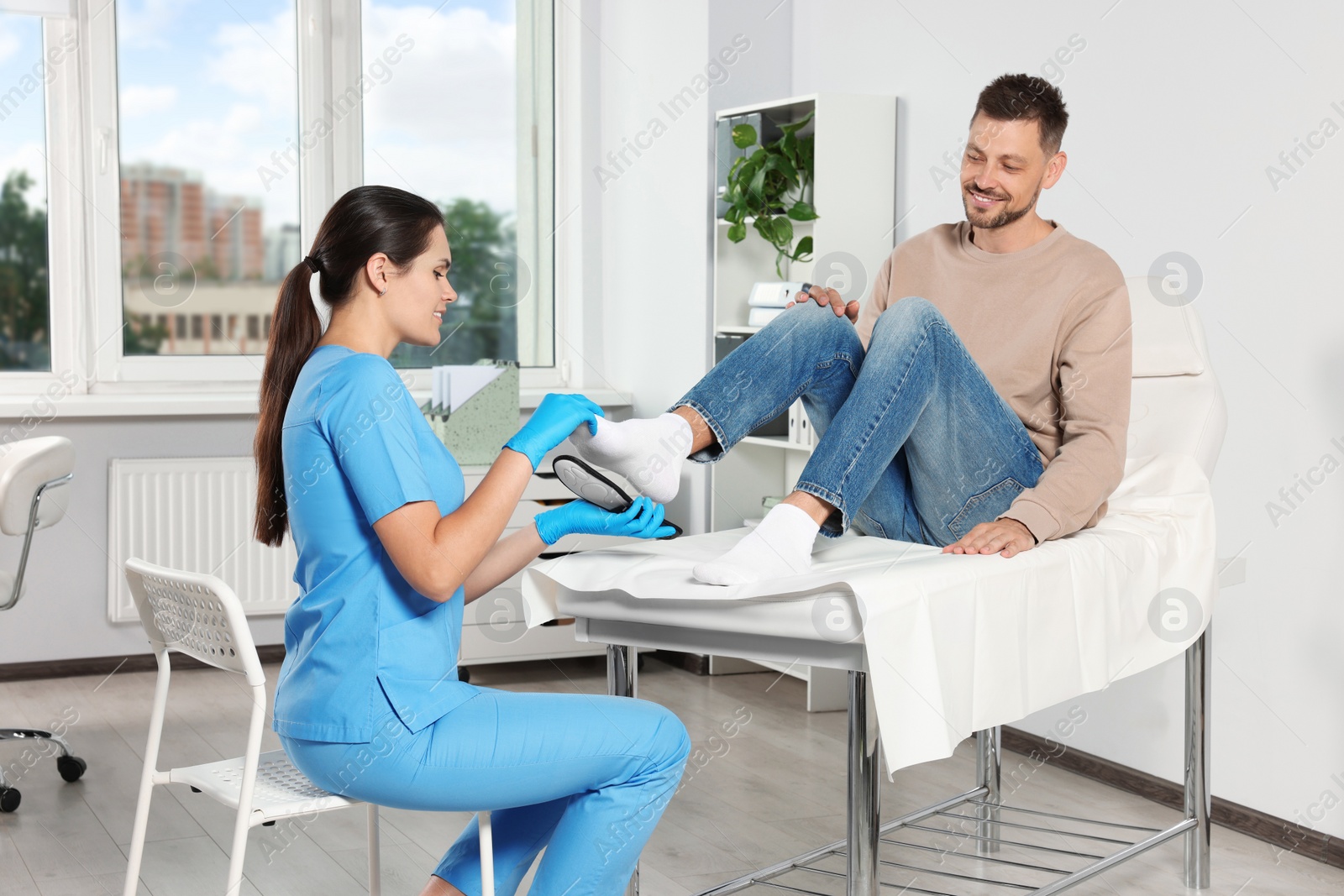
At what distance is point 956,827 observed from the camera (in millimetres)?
2314

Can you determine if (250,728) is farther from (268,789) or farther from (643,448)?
(643,448)

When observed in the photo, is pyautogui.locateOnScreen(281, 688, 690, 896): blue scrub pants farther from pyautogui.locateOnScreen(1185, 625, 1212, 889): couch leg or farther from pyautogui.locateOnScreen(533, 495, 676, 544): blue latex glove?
pyautogui.locateOnScreen(1185, 625, 1212, 889): couch leg

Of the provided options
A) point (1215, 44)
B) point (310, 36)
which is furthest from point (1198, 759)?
point (310, 36)

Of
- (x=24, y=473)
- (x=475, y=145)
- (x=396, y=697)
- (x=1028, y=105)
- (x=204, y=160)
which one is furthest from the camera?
(x=475, y=145)

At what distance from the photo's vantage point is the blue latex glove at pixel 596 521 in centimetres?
149

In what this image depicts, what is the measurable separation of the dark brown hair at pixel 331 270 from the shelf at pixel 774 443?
6.08 ft

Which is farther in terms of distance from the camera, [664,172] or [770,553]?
[664,172]

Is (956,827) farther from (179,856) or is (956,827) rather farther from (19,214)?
(19,214)

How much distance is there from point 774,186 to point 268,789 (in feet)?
7.31

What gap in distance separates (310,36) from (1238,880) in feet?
10.9

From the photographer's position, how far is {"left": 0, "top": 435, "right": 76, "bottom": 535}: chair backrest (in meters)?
2.41

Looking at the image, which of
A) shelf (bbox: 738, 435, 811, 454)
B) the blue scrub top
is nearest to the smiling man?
the blue scrub top

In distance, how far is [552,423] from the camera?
137 centimetres

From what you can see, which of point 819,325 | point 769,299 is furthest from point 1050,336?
point 769,299
